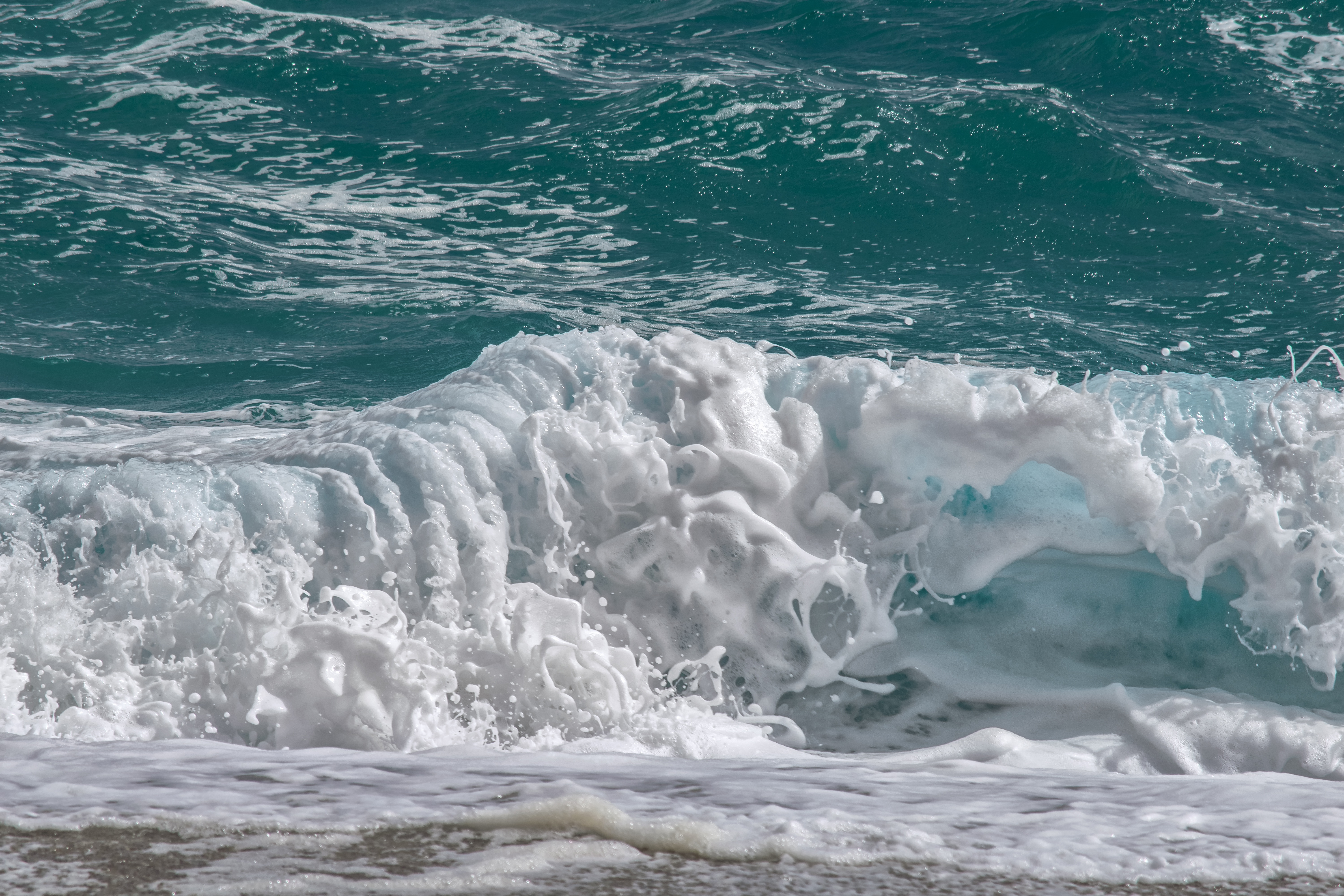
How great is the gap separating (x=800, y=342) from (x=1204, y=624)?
160 inches

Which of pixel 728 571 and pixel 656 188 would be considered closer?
pixel 728 571

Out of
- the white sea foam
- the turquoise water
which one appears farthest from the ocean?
the turquoise water

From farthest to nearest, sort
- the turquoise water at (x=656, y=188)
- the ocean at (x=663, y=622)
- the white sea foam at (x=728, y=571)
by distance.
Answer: the turquoise water at (x=656, y=188)
the white sea foam at (x=728, y=571)
the ocean at (x=663, y=622)

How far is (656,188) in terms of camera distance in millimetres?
8805

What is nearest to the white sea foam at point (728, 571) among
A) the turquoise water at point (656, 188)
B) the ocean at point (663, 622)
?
the ocean at point (663, 622)

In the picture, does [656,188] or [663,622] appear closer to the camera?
[663,622]

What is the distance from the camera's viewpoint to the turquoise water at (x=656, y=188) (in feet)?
22.1

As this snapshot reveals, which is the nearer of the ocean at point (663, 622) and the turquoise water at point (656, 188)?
the ocean at point (663, 622)

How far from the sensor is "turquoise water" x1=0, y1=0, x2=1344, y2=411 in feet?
22.1

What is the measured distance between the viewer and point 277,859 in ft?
5.36

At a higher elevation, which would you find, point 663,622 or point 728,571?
point 728,571

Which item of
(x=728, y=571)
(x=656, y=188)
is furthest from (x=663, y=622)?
(x=656, y=188)

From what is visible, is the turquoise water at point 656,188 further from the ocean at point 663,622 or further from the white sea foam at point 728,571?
the white sea foam at point 728,571

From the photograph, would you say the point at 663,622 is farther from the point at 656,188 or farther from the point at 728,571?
the point at 656,188
